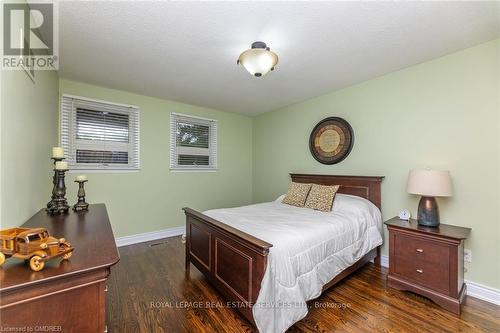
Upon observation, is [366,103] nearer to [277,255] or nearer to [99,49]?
[277,255]

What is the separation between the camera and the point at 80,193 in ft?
7.06

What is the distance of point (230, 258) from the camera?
193cm

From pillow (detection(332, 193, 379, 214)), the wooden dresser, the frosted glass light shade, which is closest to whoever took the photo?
the wooden dresser

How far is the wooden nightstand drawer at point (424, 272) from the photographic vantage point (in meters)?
2.00

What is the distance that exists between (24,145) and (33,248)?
4.01 ft

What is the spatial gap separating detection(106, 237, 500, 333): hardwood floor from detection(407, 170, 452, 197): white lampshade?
102 centimetres

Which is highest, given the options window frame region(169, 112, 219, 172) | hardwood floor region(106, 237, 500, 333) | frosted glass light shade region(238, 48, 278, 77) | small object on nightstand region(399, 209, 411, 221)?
frosted glass light shade region(238, 48, 278, 77)

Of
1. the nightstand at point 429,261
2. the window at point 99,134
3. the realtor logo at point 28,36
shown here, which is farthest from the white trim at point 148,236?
the nightstand at point 429,261

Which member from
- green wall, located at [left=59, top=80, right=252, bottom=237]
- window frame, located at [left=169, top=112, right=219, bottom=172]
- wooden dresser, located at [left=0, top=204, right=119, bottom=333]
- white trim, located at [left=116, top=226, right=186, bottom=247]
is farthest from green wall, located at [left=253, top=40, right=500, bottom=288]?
wooden dresser, located at [left=0, top=204, right=119, bottom=333]

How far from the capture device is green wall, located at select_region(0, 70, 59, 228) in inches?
52.1

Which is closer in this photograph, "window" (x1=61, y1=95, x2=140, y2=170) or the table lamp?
the table lamp

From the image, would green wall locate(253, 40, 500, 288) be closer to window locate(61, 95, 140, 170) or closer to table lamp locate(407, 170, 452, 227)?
table lamp locate(407, 170, 452, 227)

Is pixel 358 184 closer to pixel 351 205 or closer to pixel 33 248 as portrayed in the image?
pixel 351 205

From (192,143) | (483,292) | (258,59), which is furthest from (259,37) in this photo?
(483,292)
